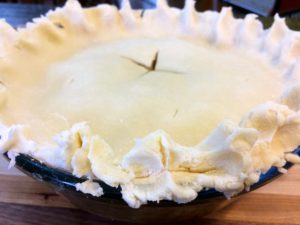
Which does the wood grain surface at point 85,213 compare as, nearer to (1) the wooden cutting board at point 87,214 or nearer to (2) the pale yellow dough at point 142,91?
(1) the wooden cutting board at point 87,214

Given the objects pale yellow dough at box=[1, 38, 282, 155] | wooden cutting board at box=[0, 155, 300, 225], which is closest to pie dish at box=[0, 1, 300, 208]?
pale yellow dough at box=[1, 38, 282, 155]

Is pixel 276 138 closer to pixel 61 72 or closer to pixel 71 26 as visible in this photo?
pixel 61 72

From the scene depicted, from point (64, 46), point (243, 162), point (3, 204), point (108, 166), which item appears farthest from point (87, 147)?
point (64, 46)

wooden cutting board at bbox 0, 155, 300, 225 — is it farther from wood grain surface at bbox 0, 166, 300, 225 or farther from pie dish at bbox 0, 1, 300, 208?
pie dish at bbox 0, 1, 300, 208

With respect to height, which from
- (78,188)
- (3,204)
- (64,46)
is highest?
(64,46)

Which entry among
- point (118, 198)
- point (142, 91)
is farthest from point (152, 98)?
point (118, 198)

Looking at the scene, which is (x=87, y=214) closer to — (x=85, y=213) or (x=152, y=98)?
(x=85, y=213)
